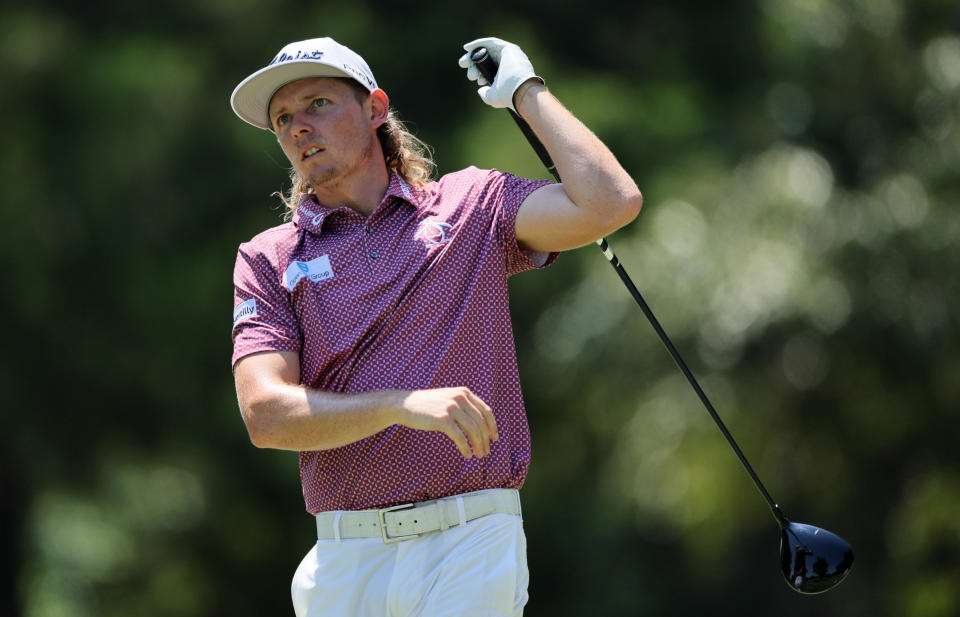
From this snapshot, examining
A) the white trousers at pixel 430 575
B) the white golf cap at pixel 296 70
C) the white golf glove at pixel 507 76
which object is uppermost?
the white golf cap at pixel 296 70

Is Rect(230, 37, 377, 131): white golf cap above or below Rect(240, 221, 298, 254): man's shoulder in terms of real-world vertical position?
above

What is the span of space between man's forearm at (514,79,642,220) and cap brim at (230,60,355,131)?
1.41 ft

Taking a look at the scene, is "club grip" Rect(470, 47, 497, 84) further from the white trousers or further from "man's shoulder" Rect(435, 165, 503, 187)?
the white trousers

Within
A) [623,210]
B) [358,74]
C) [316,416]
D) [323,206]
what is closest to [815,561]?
[623,210]

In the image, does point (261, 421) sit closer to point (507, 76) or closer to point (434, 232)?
point (434, 232)

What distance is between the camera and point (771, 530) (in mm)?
6566

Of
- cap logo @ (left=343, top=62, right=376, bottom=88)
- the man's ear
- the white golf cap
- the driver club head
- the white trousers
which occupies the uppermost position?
the white golf cap

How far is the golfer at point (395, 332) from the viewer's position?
7.54 ft

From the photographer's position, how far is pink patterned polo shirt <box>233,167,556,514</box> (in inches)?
92.1

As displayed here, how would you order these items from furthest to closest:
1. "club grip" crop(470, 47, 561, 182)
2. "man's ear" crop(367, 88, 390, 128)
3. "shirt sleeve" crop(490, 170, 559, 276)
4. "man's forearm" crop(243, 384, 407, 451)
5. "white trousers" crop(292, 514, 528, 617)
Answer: "man's ear" crop(367, 88, 390, 128)
"club grip" crop(470, 47, 561, 182)
"shirt sleeve" crop(490, 170, 559, 276)
"white trousers" crop(292, 514, 528, 617)
"man's forearm" crop(243, 384, 407, 451)

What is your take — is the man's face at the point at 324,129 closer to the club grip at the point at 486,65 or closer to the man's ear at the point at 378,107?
the man's ear at the point at 378,107

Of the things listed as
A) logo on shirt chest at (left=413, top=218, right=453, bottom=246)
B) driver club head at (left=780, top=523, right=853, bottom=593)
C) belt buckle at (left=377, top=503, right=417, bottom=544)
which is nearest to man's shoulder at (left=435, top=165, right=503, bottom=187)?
logo on shirt chest at (left=413, top=218, right=453, bottom=246)

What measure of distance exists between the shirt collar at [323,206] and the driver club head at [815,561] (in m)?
1.09

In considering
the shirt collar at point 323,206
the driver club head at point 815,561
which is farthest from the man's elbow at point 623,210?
the driver club head at point 815,561
